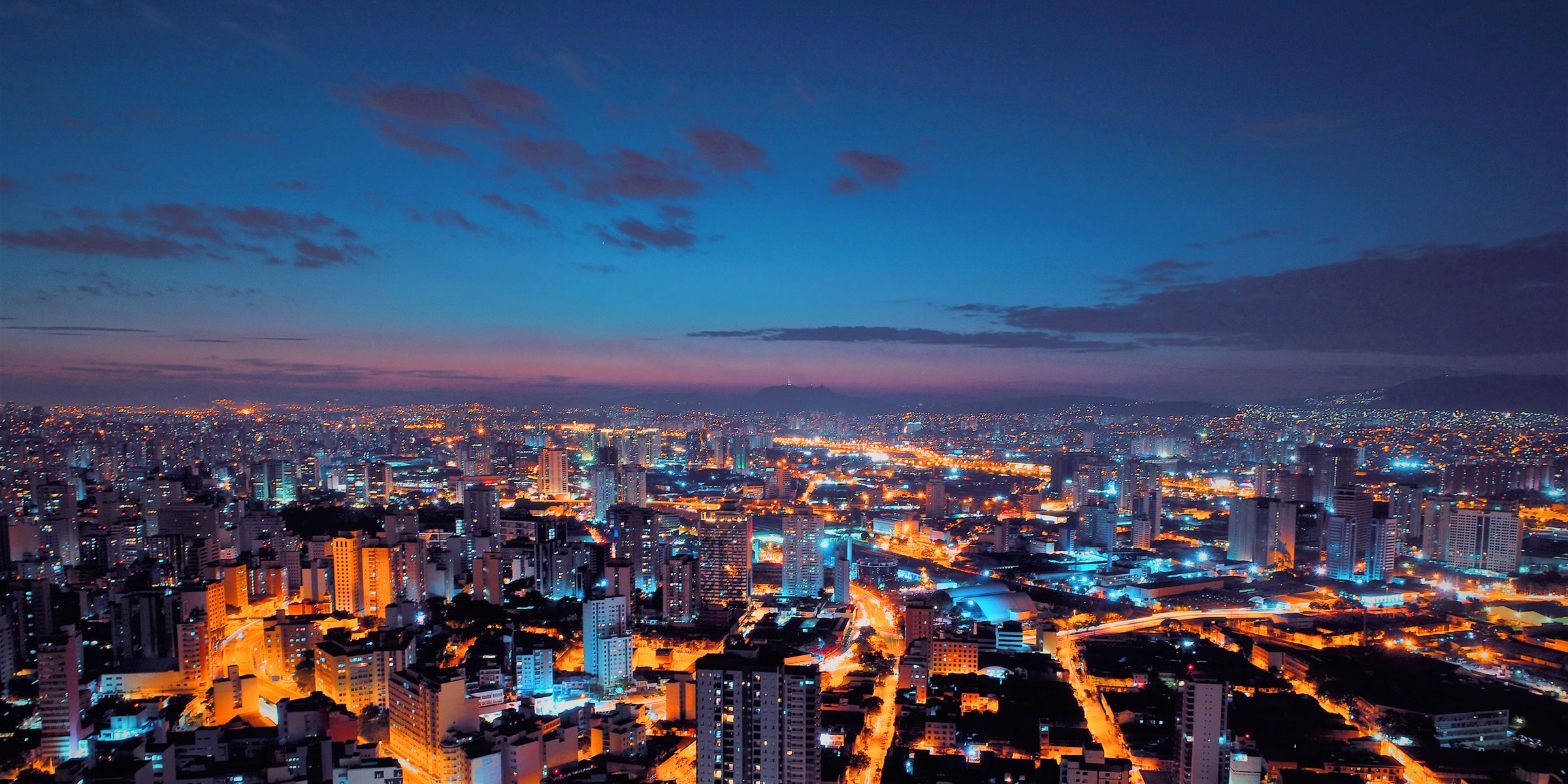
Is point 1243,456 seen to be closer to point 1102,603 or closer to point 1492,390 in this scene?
point 1492,390

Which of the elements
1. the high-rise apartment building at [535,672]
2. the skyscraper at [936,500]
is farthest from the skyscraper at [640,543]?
the skyscraper at [936,500]

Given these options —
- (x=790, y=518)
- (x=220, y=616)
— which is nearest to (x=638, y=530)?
(x=790, y=518)

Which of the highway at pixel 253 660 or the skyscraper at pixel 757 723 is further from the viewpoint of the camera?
the highway at pixel 253 660

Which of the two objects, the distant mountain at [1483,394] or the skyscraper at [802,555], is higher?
the distant mountain at [1483,394]

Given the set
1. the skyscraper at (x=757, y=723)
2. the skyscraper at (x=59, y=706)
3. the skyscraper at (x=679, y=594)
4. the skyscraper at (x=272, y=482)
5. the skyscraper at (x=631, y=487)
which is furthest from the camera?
the skyscraper at (x=631, y=487)

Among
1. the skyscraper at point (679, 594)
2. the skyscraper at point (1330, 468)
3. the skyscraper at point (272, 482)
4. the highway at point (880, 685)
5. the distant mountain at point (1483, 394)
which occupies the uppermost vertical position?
the distant mountain at point (1483, 394)

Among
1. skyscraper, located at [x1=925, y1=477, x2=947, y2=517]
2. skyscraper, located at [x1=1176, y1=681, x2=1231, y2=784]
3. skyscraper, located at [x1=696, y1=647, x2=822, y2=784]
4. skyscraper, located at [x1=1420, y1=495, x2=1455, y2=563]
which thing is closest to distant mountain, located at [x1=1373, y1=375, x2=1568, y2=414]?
skyscraper, located at [x1=1420, y1=495, x2=1455, y2=563]

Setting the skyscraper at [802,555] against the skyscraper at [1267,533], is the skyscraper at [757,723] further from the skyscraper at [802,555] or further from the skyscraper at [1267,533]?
the skyscraper at [1267,533]
